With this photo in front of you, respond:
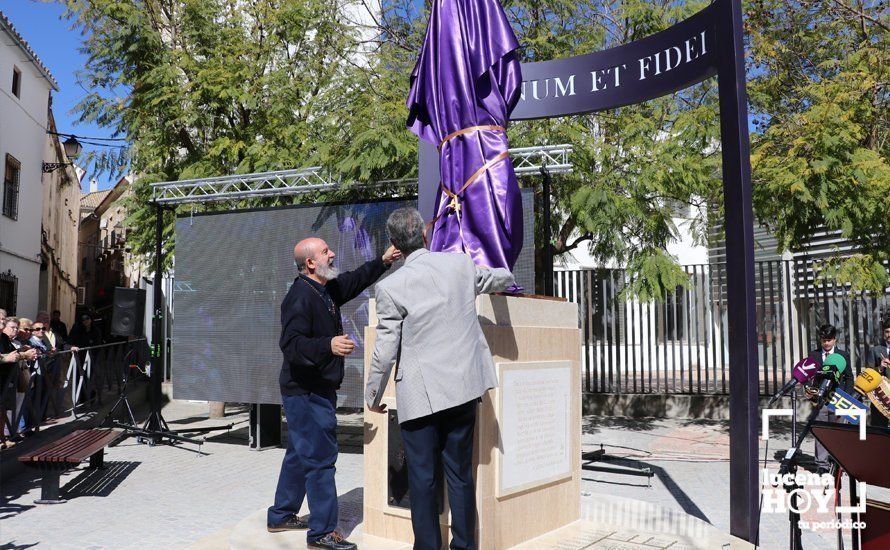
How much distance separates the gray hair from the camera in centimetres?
400

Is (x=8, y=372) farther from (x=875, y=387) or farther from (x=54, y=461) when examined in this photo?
(x=875, y=387)

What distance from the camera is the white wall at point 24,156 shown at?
59.9 ft

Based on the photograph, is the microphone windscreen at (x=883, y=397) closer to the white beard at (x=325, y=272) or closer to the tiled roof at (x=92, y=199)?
the white beard at (x=325, y=272)

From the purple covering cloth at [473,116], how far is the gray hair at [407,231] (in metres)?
1.09

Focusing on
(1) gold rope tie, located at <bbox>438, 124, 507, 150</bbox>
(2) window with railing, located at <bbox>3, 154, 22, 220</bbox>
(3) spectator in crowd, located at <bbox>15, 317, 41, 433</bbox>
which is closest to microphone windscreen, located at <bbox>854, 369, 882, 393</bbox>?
(1) gold rope tie, located at <bbox>438, 124, 507, 150</bbox>

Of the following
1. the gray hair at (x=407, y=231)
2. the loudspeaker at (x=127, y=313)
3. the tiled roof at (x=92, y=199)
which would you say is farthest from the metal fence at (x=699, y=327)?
the tiled roof at (x=92, y=199)

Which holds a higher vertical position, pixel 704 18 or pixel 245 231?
pixel 704 18

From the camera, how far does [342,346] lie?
427 cm

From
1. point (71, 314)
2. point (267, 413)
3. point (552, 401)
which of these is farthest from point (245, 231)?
point (71, 314)

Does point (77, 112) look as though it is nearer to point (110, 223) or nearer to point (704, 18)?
point (704, 18)

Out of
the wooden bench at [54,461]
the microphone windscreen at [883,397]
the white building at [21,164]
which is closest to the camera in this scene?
the microphone windscreen at [883,397]

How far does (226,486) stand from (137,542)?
86.3 inches

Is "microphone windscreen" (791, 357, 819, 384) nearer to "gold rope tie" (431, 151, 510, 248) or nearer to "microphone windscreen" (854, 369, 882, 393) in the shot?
"microphone windscreen" (854, 369, 882, 393)

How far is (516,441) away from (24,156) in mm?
19239
